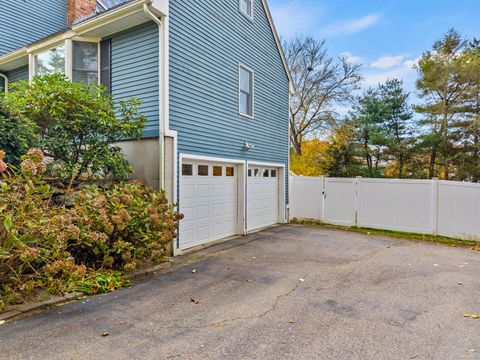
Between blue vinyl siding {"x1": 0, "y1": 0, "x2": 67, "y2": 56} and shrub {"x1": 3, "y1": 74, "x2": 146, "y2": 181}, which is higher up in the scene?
blue vinyl siding {"x1": 0, "y1": 0, "x2": 67, "y2": 56}

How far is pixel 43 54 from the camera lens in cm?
857

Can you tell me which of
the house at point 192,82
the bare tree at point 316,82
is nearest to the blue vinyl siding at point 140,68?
the house at point 192,82

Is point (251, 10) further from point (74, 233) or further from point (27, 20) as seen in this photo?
point (74, 233)

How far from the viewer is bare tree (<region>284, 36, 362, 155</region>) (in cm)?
2031

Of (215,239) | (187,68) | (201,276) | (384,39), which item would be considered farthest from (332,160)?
(201,276)

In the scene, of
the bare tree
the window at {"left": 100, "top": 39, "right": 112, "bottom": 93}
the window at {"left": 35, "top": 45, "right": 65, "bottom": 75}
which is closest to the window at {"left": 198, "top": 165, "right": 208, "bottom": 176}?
the window at {"left": 100, "top": 39, "right": 112, "bottom": 93}

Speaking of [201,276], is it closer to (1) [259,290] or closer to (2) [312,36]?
(1) [259,290]

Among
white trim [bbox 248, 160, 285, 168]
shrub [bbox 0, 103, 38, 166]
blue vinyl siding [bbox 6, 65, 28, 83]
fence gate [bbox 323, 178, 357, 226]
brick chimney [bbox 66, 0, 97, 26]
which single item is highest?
brick chimney [bbox 66, 0, 97, 26]

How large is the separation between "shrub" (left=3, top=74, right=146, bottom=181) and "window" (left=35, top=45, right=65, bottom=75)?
2.30 m

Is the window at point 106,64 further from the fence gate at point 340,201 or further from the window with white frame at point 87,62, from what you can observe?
the fence gate at point 340,201

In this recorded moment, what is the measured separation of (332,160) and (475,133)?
21.6 ft

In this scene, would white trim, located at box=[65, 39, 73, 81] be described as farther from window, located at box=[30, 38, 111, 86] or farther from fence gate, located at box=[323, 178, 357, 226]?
fence gate, located at box=[323, 178, 357, 226]

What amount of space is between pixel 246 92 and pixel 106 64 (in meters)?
3.82

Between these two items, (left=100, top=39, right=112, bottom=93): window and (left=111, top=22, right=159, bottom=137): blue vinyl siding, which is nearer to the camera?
(left=111, top=22, right=159, bottom=137): blue vinyl siding
